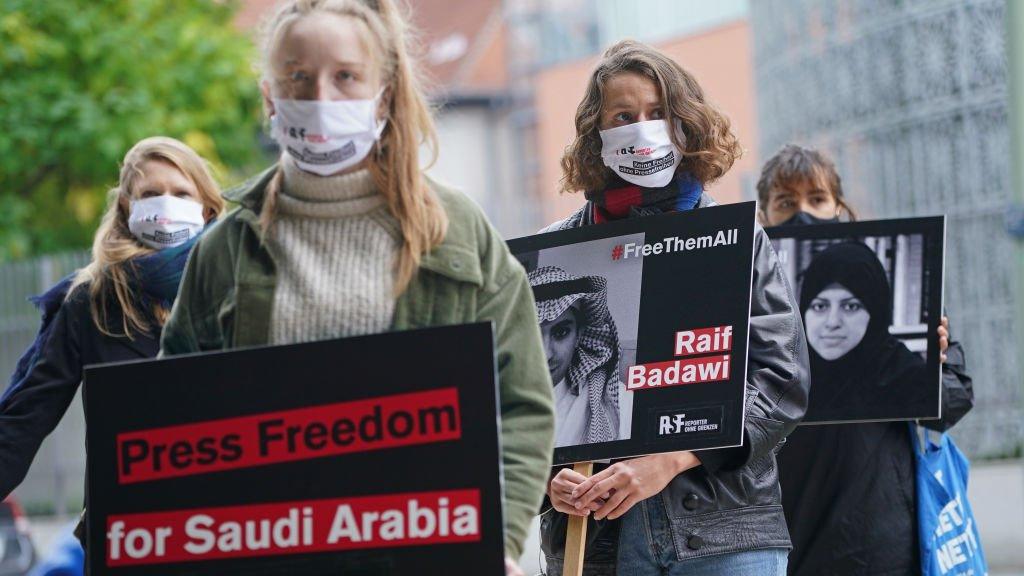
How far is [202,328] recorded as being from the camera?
109 inches

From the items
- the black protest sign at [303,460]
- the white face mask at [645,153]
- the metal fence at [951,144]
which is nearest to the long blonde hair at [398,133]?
the black protest sign at [303,460]

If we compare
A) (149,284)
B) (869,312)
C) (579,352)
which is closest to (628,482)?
(579,352)

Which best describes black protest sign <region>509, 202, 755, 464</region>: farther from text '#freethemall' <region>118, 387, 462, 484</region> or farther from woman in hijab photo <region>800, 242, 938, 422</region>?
woman in hijab photo <region>800, 242, 938, 422</region>

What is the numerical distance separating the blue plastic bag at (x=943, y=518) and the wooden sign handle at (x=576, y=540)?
5.33 ft

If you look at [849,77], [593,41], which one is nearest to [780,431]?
[849,77]

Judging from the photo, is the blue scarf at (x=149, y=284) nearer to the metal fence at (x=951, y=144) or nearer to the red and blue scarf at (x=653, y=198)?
the red and blue scarf at (x=653, y=198)

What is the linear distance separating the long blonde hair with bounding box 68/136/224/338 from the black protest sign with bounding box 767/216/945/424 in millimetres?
1860

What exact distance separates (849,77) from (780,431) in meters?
11.8

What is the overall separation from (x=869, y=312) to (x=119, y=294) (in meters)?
2.39

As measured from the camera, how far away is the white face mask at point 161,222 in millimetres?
4496

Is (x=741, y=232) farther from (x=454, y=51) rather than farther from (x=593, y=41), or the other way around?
(x=454, y=51)

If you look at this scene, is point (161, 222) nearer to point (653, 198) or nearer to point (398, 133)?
point (653, 198)

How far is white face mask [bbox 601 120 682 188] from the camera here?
12.6 ft

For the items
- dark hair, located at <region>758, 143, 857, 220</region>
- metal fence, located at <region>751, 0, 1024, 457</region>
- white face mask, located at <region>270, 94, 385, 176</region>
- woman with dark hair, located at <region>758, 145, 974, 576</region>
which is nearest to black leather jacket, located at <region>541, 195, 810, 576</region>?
woman with dark hair, located at <region>758, 145, 974, 576</region>
